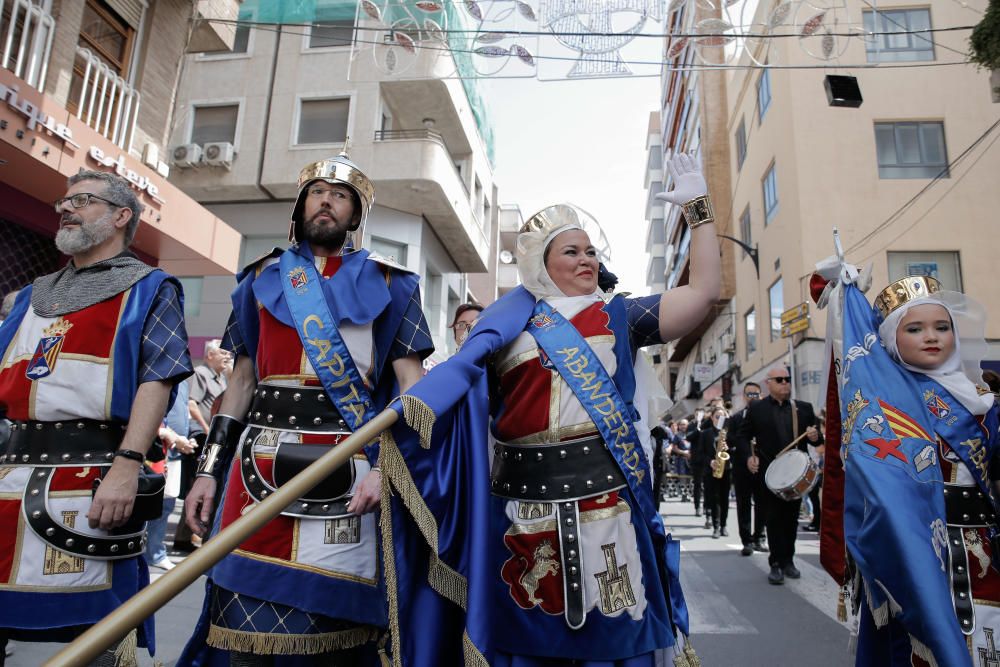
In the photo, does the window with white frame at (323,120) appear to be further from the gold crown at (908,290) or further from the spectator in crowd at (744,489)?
the gold crown at (908,290)

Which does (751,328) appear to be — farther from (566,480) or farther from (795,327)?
(566,480)

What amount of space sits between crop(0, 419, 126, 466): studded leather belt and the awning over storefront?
18.8 feet

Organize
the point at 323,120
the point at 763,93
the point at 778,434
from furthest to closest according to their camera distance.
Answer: the point at 763,93 < the point at 323,120 < the point at 778,434

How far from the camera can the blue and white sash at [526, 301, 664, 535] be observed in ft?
8.09

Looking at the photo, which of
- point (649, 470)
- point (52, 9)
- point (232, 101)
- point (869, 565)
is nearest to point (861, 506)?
point (869, 565)

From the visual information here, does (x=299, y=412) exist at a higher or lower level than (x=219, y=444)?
higher

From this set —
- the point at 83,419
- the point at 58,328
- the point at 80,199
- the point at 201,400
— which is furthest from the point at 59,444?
the point at 201,400

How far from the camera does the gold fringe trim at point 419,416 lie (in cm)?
205

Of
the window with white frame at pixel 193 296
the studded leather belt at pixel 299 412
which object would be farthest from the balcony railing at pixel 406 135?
the studded leather belt at pixel 299 412

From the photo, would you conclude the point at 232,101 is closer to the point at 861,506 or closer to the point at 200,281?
the point at 200,281

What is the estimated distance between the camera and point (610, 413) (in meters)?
2.49

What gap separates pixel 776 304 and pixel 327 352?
2005 centimetres

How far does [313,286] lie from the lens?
262 cm

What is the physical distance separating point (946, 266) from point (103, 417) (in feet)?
61.9
